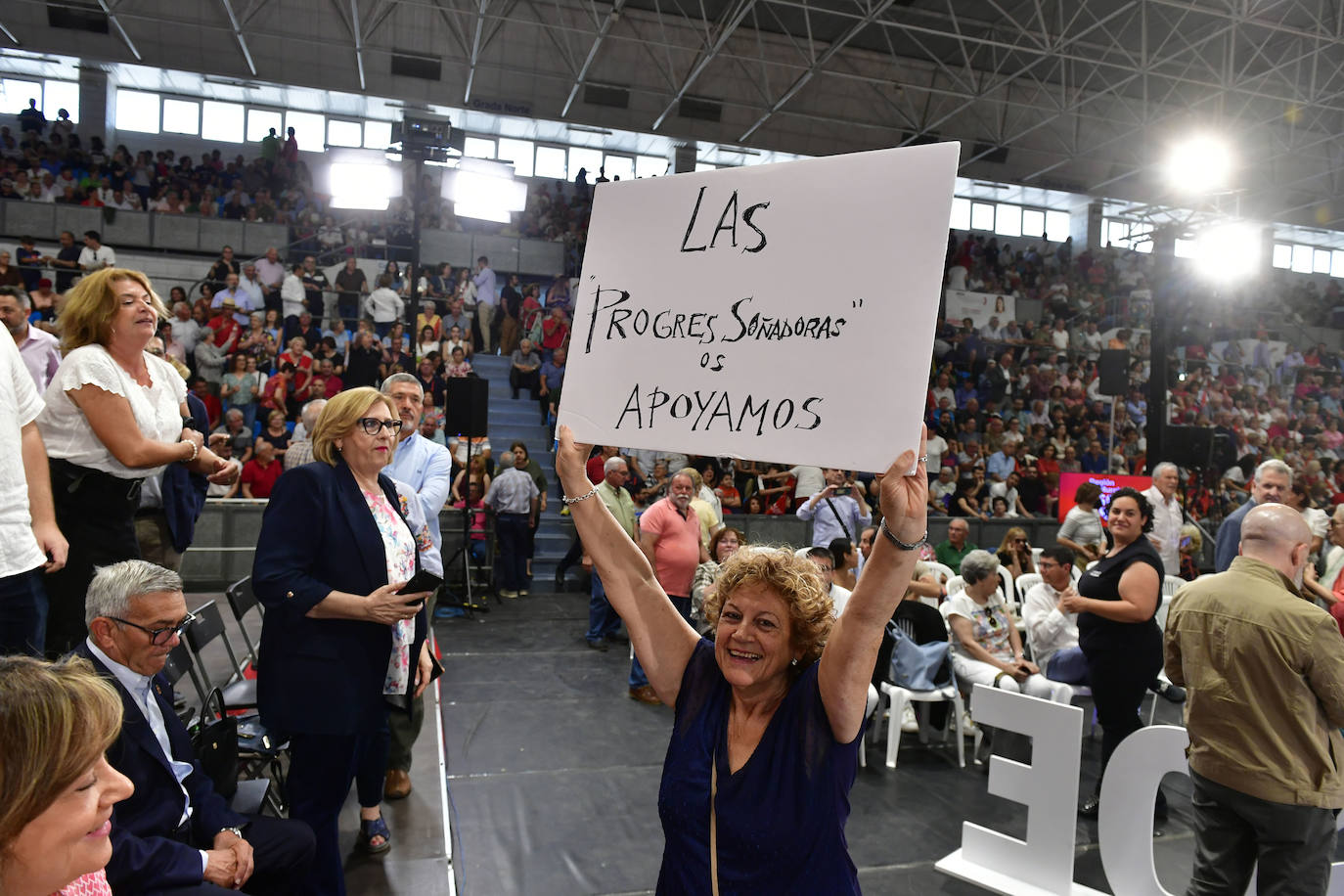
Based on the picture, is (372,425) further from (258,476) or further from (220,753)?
(258,476)

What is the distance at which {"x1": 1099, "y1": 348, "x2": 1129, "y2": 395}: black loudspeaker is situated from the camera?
32.1 ft

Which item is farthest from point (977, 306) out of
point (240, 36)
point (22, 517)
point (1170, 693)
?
point (22, 517)

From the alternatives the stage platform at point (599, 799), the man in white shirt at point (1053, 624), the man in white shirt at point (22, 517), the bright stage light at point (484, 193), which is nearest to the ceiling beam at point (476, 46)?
the bright stage light at point (484, 193)

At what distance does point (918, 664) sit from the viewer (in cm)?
488

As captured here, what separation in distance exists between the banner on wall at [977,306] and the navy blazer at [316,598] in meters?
15.3

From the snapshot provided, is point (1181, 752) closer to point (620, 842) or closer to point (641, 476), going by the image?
point (620, 842)

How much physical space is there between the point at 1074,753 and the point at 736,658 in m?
2.24

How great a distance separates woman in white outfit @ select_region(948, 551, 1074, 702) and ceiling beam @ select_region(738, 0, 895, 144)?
931 cm

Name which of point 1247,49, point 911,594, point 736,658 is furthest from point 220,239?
point 1247,49

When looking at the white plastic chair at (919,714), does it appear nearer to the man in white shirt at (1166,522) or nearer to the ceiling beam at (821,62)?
the man in white shirt at (1166,522)

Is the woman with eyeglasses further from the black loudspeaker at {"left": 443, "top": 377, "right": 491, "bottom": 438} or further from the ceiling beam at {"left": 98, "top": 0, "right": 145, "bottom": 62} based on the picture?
the ceiling beam at {"left": 98, "top": 0, "right": 145, "bottom": 62}

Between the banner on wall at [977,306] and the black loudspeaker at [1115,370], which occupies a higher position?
the banner on wall at [977,306]

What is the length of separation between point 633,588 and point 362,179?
28.7ft

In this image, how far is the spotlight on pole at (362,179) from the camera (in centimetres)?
914
